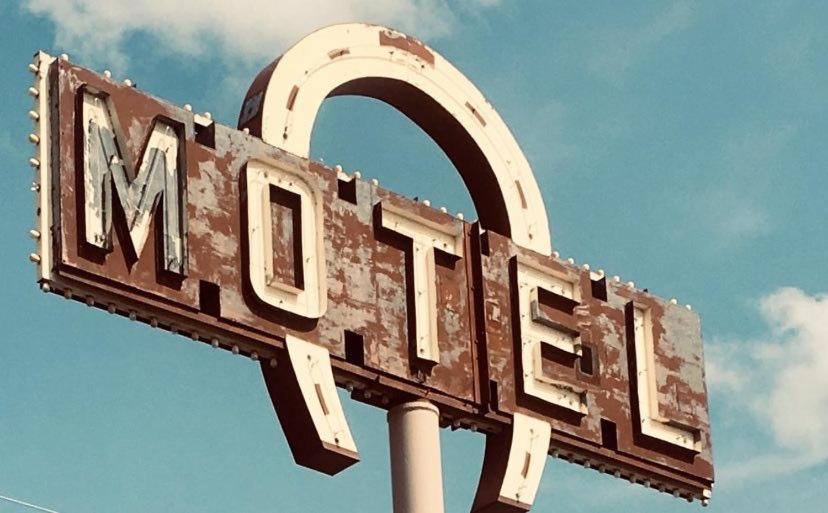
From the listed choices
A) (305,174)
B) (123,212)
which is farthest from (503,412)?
(123,212)

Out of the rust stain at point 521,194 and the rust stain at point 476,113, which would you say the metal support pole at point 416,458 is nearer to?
the rust stain at point 521,194

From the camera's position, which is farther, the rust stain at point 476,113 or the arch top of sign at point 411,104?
the rust stain at point 476,113

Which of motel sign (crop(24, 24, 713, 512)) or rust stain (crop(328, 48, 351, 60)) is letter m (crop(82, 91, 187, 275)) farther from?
rust stain (crop(328, 48, 351, 60))

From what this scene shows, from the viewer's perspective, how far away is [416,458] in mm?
22156

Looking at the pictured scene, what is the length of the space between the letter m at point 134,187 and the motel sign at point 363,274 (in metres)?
0.02

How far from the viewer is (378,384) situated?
73.4 feet

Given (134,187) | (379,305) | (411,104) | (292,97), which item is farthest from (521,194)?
(134,187)

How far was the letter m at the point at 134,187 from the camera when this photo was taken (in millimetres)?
21031

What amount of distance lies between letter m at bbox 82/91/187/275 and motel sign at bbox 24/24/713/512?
0.02 meters

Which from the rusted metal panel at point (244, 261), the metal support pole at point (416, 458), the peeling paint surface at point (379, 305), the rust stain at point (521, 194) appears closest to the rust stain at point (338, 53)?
the peeling paint surface at point (379, 305)

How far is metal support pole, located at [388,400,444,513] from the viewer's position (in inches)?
864

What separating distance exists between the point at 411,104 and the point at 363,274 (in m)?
2.37

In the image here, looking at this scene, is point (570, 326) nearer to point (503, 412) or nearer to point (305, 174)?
point (503, 412)

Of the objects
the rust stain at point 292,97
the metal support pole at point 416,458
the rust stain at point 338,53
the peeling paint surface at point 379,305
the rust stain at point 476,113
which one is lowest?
the metal support pole at point 416,458
